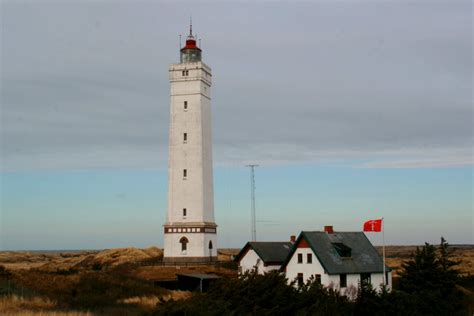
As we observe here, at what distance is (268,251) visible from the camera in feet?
175

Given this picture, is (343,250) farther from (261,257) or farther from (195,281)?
(195,281)

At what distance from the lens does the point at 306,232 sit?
4716 cm

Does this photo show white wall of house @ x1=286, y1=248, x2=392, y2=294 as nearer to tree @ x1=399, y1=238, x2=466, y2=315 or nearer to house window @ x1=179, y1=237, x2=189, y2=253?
tree @ x1=399, y1=238, x2=466, y2=315

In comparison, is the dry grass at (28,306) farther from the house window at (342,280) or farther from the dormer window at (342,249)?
the dormer window at (342,249)

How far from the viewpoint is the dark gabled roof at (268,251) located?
2054 inches

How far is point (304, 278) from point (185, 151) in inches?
781

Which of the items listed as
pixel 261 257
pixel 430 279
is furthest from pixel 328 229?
pixel 430 279

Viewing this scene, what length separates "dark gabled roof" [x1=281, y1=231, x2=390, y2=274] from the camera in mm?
45781

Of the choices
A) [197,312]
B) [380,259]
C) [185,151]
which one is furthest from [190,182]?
[197,312]

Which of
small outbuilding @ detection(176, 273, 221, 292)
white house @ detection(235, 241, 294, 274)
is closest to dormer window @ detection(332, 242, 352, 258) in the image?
white house @ detection(235, 241, 294, 274)

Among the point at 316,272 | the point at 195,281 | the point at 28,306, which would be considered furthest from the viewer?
the point at 195,281

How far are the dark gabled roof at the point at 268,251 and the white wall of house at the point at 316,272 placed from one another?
469 cm

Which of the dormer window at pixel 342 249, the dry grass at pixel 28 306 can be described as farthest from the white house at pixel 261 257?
the dry grass at pixel 28 306

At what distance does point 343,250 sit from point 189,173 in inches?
736
